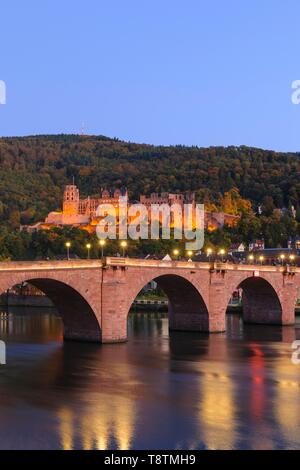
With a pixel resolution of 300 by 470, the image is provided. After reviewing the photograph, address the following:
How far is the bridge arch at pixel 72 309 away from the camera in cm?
4916

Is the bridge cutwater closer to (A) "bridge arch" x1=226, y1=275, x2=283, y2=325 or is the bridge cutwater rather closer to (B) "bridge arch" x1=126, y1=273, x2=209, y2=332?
(B) "bridge arch" x1=126, y1=273, x2=209, y2=332

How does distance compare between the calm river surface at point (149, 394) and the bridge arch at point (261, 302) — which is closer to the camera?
the calm river surface at point (149, 394)

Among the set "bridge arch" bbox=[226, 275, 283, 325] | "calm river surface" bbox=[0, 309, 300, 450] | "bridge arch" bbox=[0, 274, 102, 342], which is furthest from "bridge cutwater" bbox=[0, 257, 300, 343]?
"calm river surface" bbox=[0, 309, 300, 450]

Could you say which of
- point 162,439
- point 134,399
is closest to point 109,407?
point 134,399

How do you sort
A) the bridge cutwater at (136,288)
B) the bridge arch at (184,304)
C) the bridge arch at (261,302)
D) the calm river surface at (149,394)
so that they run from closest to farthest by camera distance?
the calm river surface at (149,394)
the bridge cutwater at (136,288)
the bridge arch at (184,304)
the bridge arch at (261,302)

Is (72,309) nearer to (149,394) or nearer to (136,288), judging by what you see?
(136,288)

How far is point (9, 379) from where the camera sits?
127ft

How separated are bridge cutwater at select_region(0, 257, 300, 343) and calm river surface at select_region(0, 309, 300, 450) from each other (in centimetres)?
209

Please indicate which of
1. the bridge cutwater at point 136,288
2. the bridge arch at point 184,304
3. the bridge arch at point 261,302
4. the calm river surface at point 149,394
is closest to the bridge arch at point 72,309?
the bridge cutwater at point 136,288

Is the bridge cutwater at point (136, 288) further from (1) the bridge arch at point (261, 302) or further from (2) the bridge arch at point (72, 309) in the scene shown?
(1) the bridge arch at point (261, 302)

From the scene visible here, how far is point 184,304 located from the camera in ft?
210
